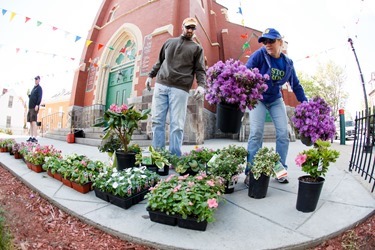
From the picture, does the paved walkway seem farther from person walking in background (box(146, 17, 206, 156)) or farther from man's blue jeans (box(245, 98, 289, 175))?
person walking in background (box(146, 17, 206, 156))

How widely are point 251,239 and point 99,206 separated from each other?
1321 mm

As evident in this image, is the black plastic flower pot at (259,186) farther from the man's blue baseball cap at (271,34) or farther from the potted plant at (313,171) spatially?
the man's blue baseball cap at (271,34)

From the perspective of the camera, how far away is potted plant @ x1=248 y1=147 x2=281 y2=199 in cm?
214

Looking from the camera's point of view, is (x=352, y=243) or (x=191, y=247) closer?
(x=191, y=247)

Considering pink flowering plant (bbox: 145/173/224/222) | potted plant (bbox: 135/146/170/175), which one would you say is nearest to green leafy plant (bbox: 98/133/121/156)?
potted plant (bbox: 135/146/170/175)

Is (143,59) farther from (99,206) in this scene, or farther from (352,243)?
(352,243)

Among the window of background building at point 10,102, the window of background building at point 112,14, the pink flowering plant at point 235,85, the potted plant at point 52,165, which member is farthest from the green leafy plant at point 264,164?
the window of background building at point 10,102

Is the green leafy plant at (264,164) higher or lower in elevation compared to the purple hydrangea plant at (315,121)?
lower

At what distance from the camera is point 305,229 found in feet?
5.29

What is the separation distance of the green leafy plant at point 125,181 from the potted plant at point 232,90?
95 centimetres

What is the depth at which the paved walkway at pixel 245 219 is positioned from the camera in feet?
4.79

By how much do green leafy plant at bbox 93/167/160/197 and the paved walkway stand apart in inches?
5.3

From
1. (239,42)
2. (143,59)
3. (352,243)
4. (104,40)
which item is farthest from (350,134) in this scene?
(352,243)

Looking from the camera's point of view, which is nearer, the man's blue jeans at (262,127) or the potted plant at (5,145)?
the man's blue jeans at (262,127)
